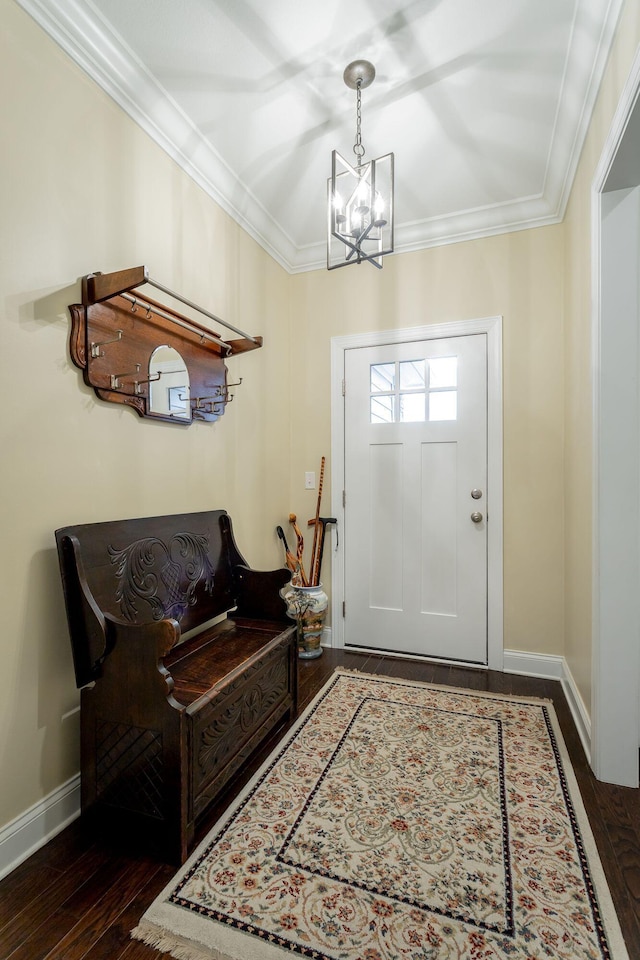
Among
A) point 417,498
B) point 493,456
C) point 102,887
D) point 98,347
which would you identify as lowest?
point 102,887

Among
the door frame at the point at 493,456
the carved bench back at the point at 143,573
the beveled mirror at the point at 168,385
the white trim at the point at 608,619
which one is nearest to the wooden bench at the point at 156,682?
the carved bench back at the point at 143,573

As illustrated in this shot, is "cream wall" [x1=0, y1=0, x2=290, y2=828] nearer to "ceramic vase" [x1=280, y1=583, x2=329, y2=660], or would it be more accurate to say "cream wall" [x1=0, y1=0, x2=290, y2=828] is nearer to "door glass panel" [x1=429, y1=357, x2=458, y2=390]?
"ceramic vase" [x1=280, y1=583, x2=329, y2=660]

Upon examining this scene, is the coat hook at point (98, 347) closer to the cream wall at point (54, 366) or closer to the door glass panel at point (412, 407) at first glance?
the cream wall at point (54, 366)

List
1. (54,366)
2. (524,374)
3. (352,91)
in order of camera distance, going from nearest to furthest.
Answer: (54,366), (352,91), (524,374)

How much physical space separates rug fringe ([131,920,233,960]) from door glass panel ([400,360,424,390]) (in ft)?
8.94

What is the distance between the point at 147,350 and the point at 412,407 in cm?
169

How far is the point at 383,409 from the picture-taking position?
3.12 m

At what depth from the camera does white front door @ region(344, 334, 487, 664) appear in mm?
2900

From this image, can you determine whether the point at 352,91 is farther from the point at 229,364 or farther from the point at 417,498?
the point at 417,498

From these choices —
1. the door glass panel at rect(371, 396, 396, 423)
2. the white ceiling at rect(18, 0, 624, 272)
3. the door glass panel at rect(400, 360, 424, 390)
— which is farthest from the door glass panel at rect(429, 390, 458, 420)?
the white ceiling at rect(18, 0, 624, 272)

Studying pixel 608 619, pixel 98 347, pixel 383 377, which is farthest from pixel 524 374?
pixel 98 347

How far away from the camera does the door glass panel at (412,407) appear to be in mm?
3021

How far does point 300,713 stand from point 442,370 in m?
2.15

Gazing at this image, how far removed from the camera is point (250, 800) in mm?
1680
